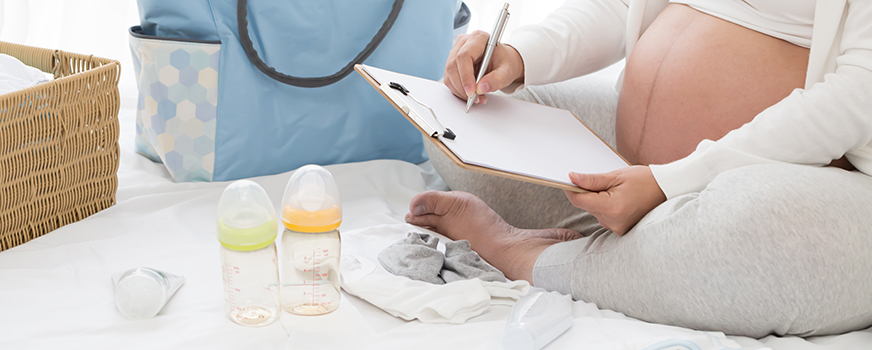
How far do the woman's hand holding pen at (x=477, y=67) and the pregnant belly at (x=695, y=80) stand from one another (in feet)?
0.57

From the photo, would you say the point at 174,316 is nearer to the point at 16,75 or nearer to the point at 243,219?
the point at 243,219

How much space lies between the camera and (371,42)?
1.00 metres

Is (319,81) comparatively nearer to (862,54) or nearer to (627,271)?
(627,271)

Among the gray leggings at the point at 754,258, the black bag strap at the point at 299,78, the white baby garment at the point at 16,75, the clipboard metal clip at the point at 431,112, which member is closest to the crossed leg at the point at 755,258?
the gray leggings at the point at 754,258

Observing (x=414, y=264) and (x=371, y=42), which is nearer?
(x=414, y=264)

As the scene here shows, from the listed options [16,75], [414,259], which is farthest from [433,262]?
[16,75]

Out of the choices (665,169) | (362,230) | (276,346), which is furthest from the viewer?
(362,230)

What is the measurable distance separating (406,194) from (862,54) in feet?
2.16

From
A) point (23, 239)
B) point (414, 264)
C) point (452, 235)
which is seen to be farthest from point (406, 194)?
point (23, 239)

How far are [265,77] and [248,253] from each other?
0.46 meters

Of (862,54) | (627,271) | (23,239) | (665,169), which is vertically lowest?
(23,239)

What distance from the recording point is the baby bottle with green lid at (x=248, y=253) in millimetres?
542

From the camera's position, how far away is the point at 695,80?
0.76 metres

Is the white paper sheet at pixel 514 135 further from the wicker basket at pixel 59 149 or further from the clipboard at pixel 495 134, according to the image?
the wicker basket at pixel 59 149
